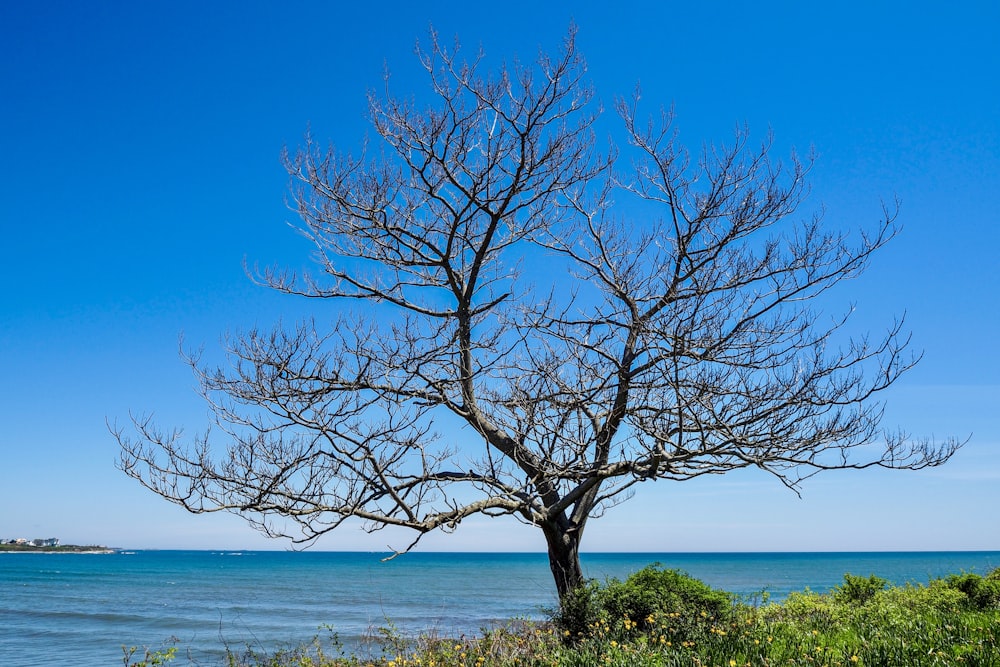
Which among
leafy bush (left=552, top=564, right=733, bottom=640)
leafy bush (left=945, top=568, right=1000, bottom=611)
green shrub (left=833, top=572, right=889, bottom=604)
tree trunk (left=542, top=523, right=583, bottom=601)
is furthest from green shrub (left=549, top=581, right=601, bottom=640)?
green shrub (left=833, top=572, right=889, bottom=604)

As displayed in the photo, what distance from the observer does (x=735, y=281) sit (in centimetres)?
793

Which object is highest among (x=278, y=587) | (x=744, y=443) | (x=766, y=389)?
(x=766, y=389)

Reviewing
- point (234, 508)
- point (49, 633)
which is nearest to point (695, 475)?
point (234, 508)

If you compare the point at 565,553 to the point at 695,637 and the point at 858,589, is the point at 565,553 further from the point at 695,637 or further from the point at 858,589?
the point at 858,589

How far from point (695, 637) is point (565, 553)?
2066mm

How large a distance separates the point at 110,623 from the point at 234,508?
1915 cm

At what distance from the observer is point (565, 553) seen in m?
8.70

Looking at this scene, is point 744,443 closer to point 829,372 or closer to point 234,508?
point 829,372

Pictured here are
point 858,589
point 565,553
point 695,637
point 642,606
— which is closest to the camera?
point 695,637

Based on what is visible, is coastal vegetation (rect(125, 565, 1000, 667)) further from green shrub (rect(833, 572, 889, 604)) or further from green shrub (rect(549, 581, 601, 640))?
green shrub (rect(833, 572, 889, 604))

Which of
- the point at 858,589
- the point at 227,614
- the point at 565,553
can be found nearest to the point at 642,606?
the point at 565,553

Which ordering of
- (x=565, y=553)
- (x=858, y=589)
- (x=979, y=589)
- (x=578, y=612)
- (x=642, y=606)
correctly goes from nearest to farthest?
(x=642, y=606) → (x=578, y=612) → (x=565, y=553) → (x=979, y=589) → (x=858, y=589)

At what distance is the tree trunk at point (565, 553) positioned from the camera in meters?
8.60

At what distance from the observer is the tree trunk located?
28.2 ft
